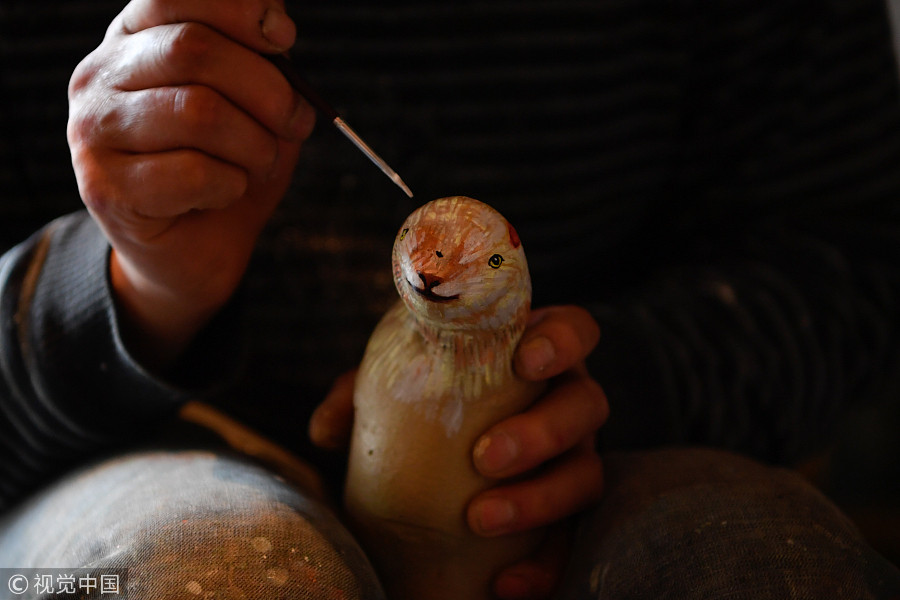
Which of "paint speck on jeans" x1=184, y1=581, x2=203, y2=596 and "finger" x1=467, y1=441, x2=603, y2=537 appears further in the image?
"finger" x1=467, y1=441, x2=603, y2=537

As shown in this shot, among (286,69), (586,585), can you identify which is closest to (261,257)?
(286,69)

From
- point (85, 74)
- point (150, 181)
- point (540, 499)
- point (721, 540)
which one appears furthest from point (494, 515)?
point (85, 74)

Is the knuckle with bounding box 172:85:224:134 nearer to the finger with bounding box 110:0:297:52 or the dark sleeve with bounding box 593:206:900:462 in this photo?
the finger with bounding box 110:0:297:52

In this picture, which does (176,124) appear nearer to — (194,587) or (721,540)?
(194,587)

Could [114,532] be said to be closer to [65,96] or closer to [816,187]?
[65,96]

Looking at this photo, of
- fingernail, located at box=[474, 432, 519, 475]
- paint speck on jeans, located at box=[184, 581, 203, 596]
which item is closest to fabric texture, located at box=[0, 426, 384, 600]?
paint speck on jeans, located at box=[184, 581, 203, 596]

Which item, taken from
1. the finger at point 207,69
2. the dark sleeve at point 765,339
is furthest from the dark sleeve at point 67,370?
the dark sleeve at point 765,339
